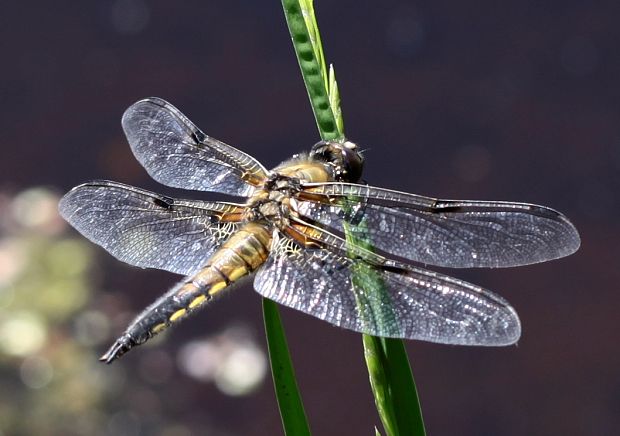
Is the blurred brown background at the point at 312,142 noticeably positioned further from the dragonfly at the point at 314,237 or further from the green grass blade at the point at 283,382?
the green grass blade at the point at 283,382

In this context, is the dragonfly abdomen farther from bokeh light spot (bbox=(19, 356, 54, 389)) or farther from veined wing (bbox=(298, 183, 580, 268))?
bokeh light spot (bbox=(19, 356, 54, 389))

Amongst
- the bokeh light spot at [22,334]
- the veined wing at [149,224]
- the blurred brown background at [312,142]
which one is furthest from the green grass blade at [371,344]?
the bokeh light spot at [22,334]

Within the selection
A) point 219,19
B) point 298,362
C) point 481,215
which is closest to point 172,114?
point 481,215

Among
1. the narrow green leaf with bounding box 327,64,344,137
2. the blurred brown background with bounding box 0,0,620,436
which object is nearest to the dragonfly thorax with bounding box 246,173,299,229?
the narrow green leaf with bounding box 327,64,344,137

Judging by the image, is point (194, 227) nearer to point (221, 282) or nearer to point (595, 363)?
point (221, 282)

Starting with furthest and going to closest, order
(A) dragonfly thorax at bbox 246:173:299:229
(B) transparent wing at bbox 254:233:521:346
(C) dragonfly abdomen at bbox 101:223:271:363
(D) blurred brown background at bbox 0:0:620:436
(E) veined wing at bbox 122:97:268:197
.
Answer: (D) blurred brown background at bbox 0:0:620:436, (E) veined wing at bbox 122:97:268:197, (A) dragonfly thorax at bbox 246:173:299:229, (C) dragonfly abdomen at bbox 101:223:271:363, (B) transparent wing at bbox 254:233:521:346

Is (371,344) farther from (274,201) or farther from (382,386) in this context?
(274,201)
